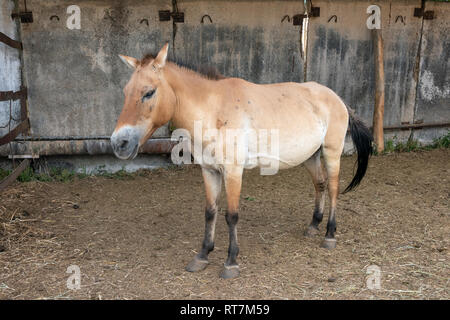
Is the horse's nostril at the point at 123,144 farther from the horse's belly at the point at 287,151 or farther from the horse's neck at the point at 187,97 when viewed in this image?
the horse's belly at the point at 287,151

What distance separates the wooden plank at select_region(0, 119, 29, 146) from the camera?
508 centimetres

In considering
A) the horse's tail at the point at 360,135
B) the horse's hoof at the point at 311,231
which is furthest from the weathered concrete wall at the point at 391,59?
the horse's hoof at the point at 311,231

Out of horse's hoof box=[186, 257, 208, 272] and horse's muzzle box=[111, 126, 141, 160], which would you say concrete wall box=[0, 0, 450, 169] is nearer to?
horse's hoof box=[186, 257, 208, 272]

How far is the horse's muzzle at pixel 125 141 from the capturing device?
3.05 metres

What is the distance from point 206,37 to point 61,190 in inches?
126

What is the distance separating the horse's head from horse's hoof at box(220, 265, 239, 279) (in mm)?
1290

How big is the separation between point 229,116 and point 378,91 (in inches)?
188

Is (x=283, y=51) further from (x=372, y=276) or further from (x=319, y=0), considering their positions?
(x=372, y=276)

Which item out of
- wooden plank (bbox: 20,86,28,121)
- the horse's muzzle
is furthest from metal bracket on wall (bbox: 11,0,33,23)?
the horse's muzzle

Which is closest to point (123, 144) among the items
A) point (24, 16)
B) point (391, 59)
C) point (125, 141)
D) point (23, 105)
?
point (125, 141)

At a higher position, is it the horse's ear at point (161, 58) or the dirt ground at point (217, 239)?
the horse's ear at point (161, 58)

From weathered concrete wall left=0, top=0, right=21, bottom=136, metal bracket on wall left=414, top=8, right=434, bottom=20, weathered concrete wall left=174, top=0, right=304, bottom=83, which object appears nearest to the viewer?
weathered concrete wall left=0, top=0, right=21, bottom=136

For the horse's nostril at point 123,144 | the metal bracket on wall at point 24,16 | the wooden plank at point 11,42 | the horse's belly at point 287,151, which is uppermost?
the metal bracket on wall at point 24,16

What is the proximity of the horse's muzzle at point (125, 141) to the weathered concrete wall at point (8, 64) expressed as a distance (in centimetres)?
380
